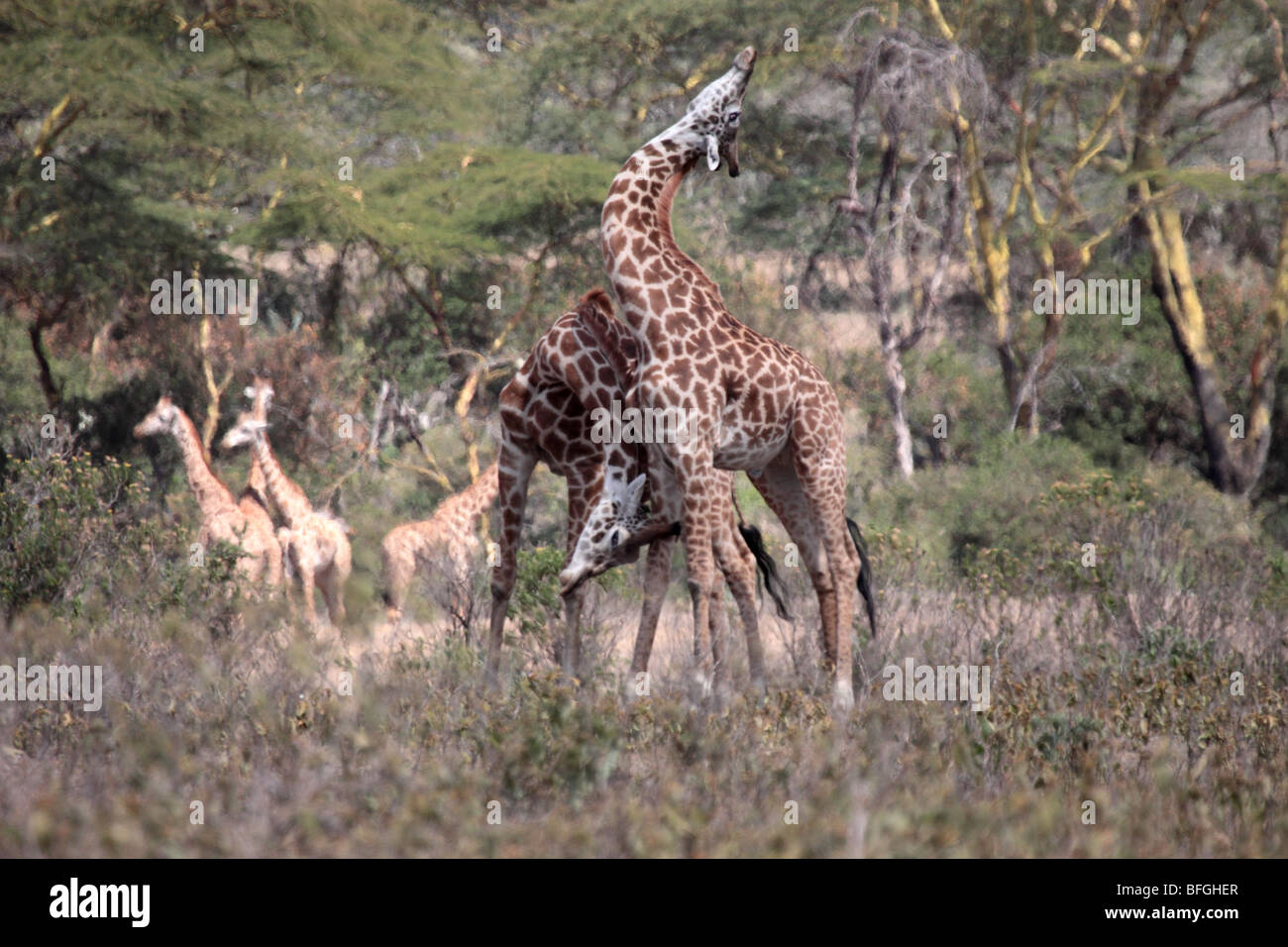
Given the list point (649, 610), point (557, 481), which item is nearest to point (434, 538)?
point (649, 610)

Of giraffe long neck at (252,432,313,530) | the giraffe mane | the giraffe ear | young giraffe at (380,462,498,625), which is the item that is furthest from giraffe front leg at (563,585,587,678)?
giraffe long neck at (252,432,313,530)

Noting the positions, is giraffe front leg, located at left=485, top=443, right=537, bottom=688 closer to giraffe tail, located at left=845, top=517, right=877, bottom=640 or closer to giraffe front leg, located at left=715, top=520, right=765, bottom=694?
giraffe front leg, located at left=715, top=520, right=765, bottom=694

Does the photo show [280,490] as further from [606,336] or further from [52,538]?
[606,336]

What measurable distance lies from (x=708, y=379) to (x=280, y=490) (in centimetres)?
494

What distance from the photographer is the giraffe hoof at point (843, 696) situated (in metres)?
5.99

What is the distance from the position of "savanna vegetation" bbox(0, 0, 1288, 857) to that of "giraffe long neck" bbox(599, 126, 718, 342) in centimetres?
175

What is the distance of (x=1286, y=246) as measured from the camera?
1334 cm

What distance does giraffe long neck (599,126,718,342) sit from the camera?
584 centimetres

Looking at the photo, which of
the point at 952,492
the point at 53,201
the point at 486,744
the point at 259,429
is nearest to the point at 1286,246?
the point at 952,492

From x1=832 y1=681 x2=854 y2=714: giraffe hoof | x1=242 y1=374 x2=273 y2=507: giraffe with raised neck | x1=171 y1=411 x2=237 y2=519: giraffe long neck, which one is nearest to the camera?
x1=832 y1=681 x2=854 y2=714: giraffe hoof

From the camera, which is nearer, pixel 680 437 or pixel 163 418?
pixel 680 437

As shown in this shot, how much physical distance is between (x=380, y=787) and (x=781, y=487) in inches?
116

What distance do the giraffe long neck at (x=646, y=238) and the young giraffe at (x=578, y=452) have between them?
0.38m

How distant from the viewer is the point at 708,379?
5.75 metres
